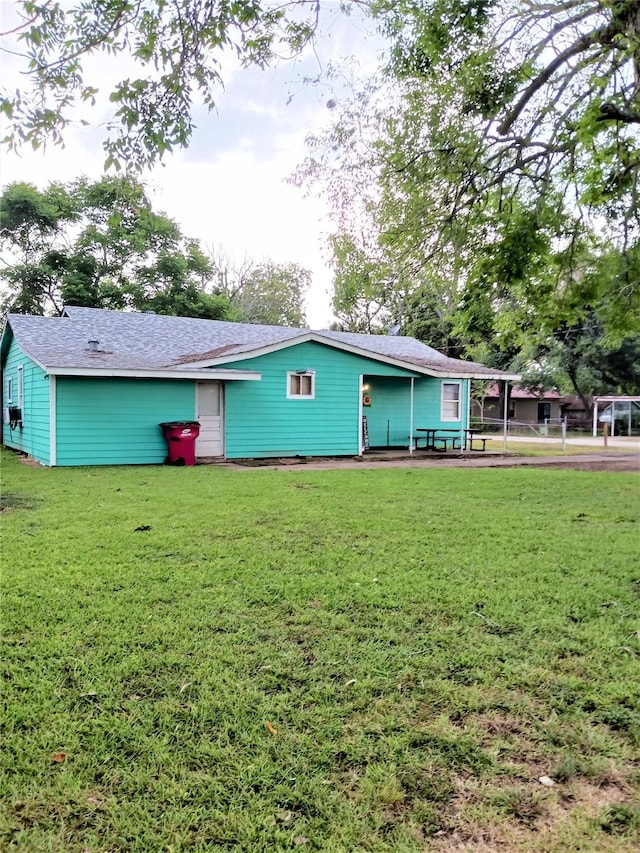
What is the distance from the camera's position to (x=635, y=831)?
5.95ft

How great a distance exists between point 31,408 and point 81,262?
658 inches

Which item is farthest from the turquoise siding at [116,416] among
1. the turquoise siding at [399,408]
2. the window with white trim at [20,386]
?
the turquoise siding at [399,408]

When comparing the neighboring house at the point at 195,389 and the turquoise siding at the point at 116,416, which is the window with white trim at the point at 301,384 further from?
the turquoise siding at the point at 116,416

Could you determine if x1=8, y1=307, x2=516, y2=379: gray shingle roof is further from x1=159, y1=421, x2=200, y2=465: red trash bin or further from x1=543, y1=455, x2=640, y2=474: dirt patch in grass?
x1=543, y1=455, x2=640, y2=474: dirt patch in grass

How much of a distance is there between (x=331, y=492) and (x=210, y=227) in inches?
1162

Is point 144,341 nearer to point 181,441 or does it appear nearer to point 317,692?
point 181,441

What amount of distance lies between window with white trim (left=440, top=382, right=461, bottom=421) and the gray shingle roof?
74 centimetres

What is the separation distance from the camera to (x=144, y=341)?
584 inches

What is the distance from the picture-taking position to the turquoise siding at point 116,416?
11.8 meters

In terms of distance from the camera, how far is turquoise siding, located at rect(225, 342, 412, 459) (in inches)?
551

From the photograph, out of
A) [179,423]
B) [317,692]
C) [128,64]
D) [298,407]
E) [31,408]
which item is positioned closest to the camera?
[317,692]

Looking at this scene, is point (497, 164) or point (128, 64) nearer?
point (128, 64)

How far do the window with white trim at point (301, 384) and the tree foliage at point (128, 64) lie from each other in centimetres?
1089

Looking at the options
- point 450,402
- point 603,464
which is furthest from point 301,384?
point 603,464
